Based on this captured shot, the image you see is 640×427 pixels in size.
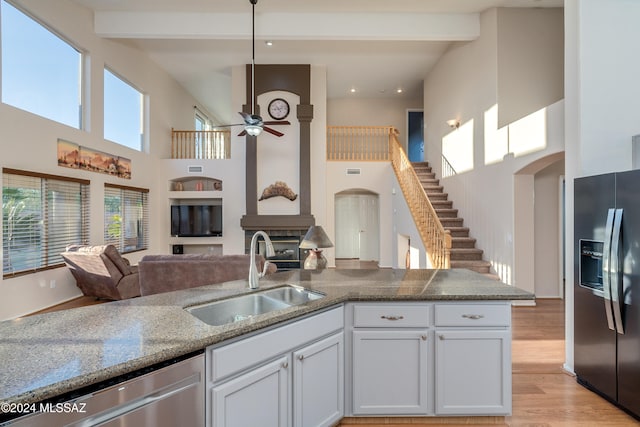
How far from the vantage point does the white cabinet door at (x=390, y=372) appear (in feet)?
7.20

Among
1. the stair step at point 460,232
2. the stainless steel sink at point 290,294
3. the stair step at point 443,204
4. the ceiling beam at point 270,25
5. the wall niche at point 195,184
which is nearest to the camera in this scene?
the stainless steel sink at point 290,294

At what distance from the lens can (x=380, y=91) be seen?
405 inches

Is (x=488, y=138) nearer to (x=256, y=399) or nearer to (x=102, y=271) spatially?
(x=256, y=399)

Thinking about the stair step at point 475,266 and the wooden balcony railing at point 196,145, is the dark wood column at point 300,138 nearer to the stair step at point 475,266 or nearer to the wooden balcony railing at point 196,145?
the wooden balcony railing at point 196,145

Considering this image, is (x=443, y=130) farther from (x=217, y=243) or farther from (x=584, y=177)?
(x=217, y=243)

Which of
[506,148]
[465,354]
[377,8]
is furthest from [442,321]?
[377,8]

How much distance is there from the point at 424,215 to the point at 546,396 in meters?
3.82

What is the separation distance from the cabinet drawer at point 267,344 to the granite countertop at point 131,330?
69 mm

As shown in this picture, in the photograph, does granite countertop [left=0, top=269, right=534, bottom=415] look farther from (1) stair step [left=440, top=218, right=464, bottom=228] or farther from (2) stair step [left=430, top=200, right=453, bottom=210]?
(2) stair step [left=430, top=200, right=453, bottom=210]

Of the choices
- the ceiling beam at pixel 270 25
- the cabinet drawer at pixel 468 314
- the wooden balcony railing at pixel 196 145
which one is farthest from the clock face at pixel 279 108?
the cabinet drawer at pixel 468 314

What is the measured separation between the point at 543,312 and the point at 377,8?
5.78 meters

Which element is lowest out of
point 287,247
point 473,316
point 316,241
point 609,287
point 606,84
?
point 287,247

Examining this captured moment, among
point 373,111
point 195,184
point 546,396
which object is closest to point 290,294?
point 546,396

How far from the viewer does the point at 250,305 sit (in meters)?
2.24
